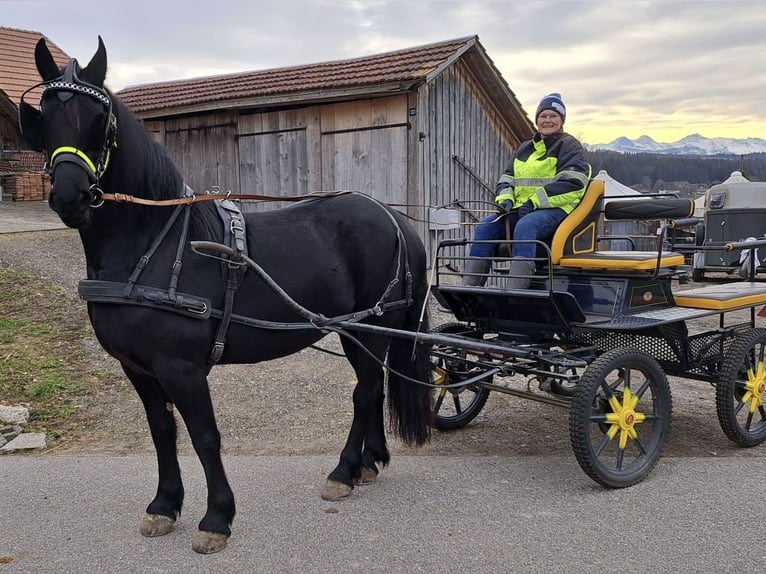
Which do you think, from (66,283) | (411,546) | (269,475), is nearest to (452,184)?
(66,283)

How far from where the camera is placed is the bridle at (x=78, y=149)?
8.58ft

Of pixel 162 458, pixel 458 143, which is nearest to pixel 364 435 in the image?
pixel 162 458

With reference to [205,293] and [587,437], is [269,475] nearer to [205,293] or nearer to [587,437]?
[205,293]

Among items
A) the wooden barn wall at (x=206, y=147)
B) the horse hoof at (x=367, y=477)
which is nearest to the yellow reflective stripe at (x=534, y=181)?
the horse hoof at (x=367, y=477)

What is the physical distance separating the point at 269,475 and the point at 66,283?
538cm

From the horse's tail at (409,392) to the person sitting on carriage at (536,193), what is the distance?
771 mm

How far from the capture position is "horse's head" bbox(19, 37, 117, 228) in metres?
2.59

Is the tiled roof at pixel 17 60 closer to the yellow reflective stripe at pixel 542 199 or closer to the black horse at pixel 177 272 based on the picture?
the black horse at pixel 177 272

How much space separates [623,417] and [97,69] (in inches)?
134

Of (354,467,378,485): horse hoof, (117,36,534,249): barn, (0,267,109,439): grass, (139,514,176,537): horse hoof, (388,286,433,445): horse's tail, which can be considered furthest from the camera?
(117,36,534,249): barn

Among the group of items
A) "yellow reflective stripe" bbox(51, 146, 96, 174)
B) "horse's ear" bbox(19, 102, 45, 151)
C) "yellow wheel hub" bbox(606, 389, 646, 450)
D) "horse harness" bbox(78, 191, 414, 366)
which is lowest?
"yellow wheel hub" bbox(606, 389, 646, 450)

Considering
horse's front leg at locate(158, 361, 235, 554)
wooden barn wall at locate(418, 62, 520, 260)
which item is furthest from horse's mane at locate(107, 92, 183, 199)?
wooden barn wall at locate(418, 62, 520, 260)

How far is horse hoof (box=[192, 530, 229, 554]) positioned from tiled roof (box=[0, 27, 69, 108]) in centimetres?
1747

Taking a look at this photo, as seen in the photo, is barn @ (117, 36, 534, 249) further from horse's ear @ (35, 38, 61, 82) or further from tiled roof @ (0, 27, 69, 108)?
tiled roof @ (0, 27, 69, 108)
